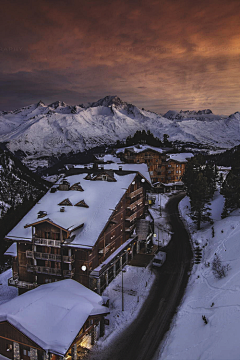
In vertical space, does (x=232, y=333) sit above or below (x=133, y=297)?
above

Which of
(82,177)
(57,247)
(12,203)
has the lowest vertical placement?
(12,203)

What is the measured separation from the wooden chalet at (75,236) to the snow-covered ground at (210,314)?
11.8m

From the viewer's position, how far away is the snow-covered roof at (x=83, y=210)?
3719 cm

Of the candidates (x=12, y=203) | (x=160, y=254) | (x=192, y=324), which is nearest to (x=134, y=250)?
(x=160, y=254)

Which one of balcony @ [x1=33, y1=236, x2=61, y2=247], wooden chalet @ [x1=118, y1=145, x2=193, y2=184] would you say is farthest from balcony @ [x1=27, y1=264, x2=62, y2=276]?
wooden chalet @ [x1=118, y1=145, x2=193, y2=184]

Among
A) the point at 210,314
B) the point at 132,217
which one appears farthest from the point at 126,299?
the point at 132,217

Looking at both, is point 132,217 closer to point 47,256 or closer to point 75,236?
point 75,236

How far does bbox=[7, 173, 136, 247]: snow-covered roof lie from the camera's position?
37188mm

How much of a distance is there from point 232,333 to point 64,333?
14475 mm

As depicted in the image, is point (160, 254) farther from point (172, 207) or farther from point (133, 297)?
point (172, 207)

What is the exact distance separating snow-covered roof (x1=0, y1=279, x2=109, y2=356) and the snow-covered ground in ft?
26.7

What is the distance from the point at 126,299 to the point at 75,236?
10.7 metres

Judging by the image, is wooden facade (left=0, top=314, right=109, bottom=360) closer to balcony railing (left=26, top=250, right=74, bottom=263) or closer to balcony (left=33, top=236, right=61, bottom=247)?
balcony railing (left=26, top=250, right=74, bottom=263)

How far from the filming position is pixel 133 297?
1451 inches
